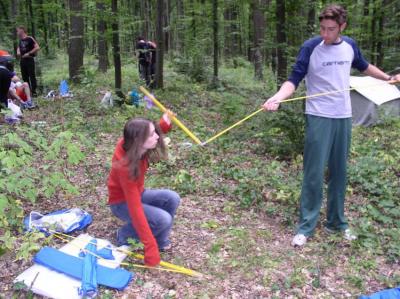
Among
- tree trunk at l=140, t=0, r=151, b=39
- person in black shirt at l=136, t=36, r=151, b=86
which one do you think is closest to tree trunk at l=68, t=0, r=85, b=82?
person in black shirt at l=136, t=36, r=151, b=86

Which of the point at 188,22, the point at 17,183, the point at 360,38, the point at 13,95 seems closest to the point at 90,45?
the point at 188,22

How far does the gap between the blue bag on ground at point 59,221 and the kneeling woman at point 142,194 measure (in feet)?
1.61

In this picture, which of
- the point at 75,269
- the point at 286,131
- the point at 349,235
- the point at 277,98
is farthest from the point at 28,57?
the point at 349,235

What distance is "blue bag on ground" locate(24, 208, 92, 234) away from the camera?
408 centimetres

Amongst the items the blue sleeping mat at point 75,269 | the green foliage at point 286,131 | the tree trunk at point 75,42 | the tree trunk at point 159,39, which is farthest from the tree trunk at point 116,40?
the blue sleeping mat at point 75,269

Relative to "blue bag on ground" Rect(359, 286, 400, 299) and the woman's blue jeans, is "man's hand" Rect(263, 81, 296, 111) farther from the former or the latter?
"blue bag on ground" Rect(359, 286, 400, 299)

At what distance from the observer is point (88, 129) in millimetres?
7918

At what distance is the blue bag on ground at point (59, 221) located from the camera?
4082 millimetres

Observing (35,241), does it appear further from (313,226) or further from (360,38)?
(360,38)

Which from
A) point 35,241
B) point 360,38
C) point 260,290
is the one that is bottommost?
point 260,290

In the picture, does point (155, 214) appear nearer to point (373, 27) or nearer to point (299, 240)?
point (299, 240)

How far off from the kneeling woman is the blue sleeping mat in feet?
0.92

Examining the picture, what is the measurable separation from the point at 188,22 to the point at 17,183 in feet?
44.0

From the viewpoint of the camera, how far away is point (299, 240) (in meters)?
4.16
